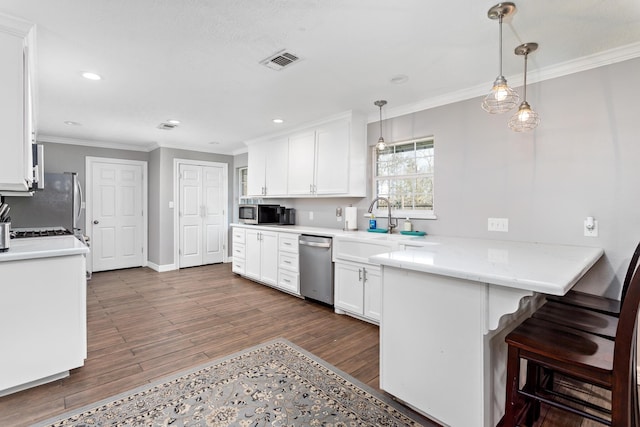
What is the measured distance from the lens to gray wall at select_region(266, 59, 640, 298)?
7.36 ft

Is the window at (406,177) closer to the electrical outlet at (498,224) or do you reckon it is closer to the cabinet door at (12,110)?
the electrical outlet at (498,224)

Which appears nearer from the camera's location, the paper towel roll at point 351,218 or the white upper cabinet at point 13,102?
the white upper cabinet at point 13,102

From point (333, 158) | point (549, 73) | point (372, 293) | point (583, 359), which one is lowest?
point (372, 293)

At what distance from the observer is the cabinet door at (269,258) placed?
436cm

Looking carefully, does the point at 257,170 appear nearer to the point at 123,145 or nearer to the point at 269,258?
the point at 269,258

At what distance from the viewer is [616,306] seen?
189 cm

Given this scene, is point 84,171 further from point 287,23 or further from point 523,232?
point 523,232

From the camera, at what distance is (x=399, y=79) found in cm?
278

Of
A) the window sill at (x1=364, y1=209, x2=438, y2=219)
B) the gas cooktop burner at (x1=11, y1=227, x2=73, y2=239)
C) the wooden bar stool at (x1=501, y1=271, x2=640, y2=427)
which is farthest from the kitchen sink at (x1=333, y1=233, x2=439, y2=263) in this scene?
the gas cooktop burner at (x1=11, y1=227, x2=73, y2=239)

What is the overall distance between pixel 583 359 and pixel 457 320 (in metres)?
0.49

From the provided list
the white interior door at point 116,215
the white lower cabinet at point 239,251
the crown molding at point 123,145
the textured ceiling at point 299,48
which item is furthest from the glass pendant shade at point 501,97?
the white interior door at point 116,215

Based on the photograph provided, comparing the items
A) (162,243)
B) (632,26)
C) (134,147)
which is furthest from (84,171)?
(632,26)

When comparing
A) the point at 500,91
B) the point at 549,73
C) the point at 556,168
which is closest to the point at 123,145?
the point at 500,91

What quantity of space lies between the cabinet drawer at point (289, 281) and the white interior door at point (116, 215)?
3.43 m
